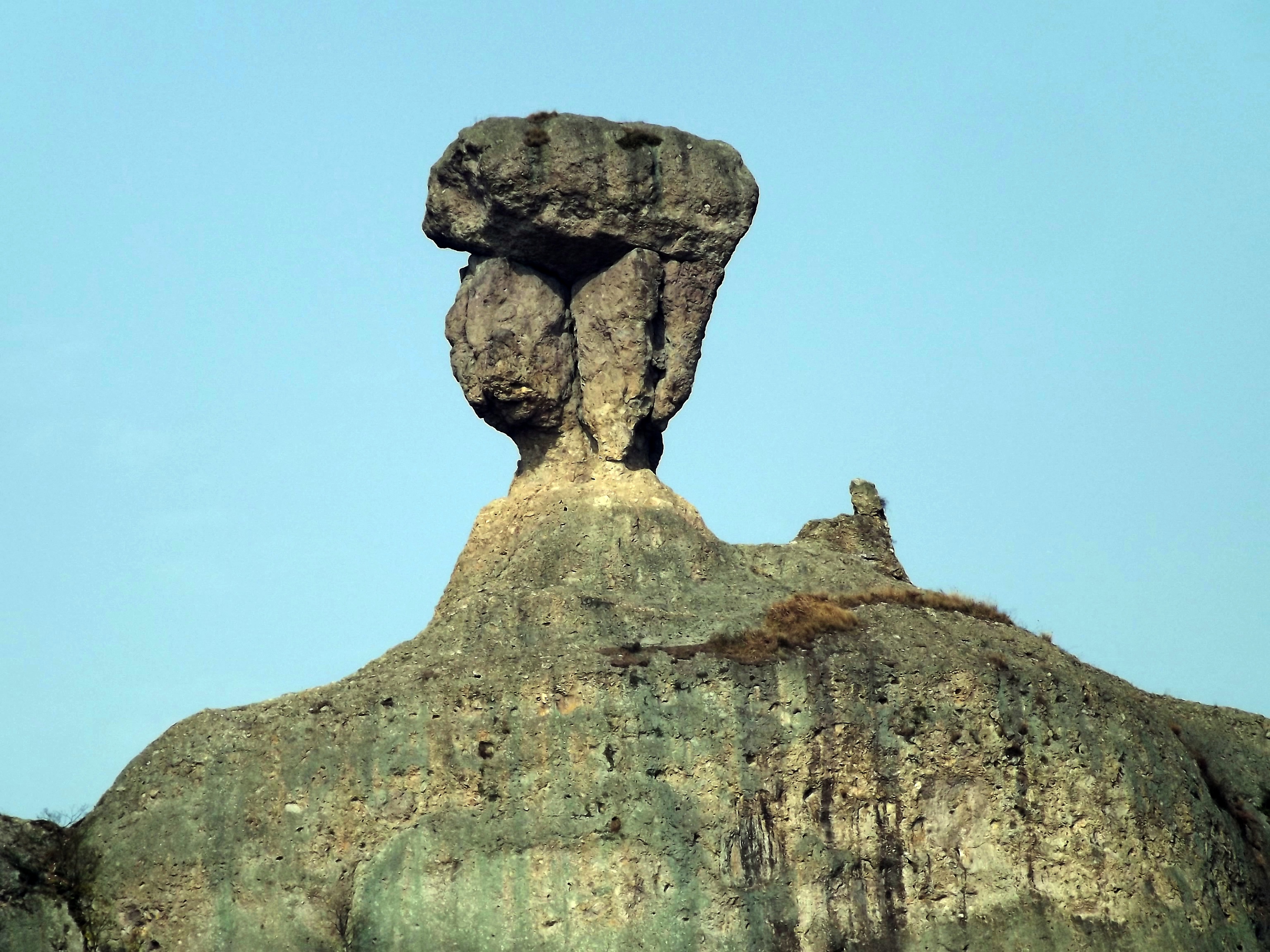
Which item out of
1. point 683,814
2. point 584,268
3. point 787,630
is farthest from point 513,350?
point 683,814

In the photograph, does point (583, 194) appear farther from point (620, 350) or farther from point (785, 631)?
point (785, 631)

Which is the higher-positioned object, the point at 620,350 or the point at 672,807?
the point at 620,350

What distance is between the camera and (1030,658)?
3772 cm

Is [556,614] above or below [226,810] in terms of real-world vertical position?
above

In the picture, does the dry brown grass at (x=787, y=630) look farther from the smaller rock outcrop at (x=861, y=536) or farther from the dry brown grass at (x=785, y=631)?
the smaller rock outcrop at (x=861, y=536)

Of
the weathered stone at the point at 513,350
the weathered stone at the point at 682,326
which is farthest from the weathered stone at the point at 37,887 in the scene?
the weathered stone at the point at 682,326

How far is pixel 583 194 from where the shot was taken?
143 ft

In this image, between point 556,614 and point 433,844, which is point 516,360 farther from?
point 433,844

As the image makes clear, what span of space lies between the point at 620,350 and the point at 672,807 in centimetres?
1035

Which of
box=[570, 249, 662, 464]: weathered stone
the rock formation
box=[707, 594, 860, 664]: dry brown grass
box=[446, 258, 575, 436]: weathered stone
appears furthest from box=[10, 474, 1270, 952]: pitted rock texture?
box=[446, 258, 575, 436]: weathered stone

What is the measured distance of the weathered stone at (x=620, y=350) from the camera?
43000 millimetres

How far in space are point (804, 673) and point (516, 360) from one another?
921 centimetres

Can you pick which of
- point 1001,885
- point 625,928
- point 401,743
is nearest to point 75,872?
point 401,743

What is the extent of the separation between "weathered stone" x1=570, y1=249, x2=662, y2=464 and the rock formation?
184 inches
